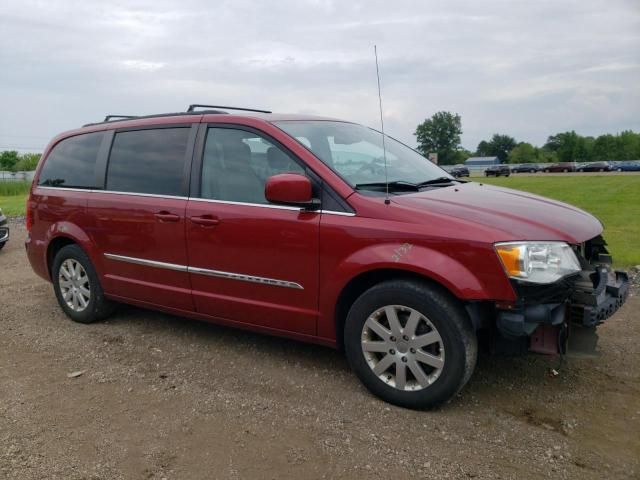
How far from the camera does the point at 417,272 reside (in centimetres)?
334

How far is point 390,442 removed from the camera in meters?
3.12

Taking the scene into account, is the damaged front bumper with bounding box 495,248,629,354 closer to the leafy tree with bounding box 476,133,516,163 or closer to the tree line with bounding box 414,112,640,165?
the tree line with bounding box 414,112,640,165

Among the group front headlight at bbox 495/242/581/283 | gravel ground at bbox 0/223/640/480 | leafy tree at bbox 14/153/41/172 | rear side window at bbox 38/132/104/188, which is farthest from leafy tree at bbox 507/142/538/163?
front headlight at bbox 495/242/581/283

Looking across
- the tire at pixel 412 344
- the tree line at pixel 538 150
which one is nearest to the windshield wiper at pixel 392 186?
the tire at pixel 412 344

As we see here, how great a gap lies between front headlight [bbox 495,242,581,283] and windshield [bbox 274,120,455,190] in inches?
40.7

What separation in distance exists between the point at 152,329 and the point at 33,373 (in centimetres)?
115

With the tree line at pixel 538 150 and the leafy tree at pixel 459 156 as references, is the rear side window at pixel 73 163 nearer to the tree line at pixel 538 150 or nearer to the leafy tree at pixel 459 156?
the tree line at pixel 538 150

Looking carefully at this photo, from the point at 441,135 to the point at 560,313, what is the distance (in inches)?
3900

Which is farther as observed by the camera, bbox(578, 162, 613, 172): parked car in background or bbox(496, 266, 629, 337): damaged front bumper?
bbox(578, 162, 613, 172): parked car in background

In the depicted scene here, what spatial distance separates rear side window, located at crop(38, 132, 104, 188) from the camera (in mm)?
5168

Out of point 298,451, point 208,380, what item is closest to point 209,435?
point 298,451

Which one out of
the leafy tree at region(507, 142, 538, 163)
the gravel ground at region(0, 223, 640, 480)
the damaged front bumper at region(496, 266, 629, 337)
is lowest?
the gravel ground at region(0, 223, 640, 480)

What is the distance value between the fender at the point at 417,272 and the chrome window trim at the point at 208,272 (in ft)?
0.86

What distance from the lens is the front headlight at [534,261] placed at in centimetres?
312
